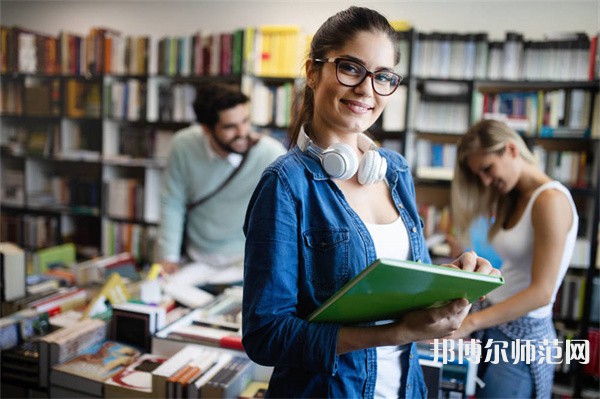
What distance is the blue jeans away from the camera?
1337 millimetres

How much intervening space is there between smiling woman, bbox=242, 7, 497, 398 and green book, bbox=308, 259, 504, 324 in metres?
0.02

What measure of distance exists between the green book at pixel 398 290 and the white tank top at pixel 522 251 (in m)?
0.77

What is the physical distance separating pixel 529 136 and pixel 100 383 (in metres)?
2.73

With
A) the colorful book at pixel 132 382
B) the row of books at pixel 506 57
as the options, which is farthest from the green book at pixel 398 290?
the row of books at pixel 506 57

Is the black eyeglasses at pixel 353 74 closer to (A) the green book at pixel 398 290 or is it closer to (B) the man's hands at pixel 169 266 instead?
(A) the green book at pixel 398 290

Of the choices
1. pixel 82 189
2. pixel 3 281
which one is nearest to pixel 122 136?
pixel 82 189

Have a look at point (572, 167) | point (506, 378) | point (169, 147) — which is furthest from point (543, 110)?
point (169, 147)

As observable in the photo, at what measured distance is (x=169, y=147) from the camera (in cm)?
344

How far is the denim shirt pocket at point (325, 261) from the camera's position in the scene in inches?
32.4

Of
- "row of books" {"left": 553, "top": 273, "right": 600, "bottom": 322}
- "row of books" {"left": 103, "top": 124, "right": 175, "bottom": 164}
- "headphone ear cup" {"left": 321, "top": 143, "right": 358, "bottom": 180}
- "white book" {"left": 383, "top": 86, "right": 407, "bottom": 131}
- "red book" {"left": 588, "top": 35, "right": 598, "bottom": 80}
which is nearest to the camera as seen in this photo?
"headphone ear cup" {"left": 321, "top": 143, "right": 358, "bottom": 180}

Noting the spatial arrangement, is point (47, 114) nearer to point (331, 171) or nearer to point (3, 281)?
point (3, 281)

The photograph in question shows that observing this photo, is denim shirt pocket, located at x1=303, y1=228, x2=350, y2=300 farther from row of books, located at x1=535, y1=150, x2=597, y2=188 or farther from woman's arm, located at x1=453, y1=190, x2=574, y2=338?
row of books, located at x1=535, y1=150, x2=597, y2=188

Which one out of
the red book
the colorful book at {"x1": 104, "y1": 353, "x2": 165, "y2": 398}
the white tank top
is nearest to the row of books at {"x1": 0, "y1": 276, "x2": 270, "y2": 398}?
the colorful book at {"x1": 104, "y1": 353, "x2": 165, "y2": 398}

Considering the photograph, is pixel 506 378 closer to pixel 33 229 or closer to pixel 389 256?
pixel 389 256
